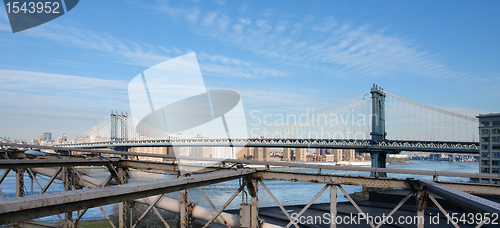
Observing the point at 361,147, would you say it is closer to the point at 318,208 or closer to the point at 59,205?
the point at 318,208

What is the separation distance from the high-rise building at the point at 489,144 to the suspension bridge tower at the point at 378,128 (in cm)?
1458

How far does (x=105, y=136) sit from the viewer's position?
101m

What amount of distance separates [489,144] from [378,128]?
16.7m

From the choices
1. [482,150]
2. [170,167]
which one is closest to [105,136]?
[482,150]

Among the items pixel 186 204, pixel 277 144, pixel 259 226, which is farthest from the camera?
pixel 277 144

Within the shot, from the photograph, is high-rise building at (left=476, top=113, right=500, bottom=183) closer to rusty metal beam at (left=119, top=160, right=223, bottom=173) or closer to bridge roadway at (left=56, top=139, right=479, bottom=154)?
bridge roadway at (left=56, top=139, right=479, bottom=154)

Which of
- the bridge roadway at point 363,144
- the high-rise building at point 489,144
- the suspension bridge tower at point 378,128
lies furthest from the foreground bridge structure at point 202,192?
the high-rise building at point 489,144

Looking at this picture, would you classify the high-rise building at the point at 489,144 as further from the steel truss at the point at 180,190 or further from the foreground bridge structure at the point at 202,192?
the steel truss at the point at 180,190

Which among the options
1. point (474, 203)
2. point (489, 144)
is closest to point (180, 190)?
point (474, 203)

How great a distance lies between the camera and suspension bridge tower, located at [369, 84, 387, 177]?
56.9 meters

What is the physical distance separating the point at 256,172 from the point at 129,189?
3.43m

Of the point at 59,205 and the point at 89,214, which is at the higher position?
the point at 59,205

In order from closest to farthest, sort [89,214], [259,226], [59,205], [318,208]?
[59,205], [259,226], [318,208], [89,214]

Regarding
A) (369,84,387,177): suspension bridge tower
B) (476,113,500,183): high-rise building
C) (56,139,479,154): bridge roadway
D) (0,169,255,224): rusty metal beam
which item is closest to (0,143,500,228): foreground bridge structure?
(0,169,255,224): rusty metal beam
